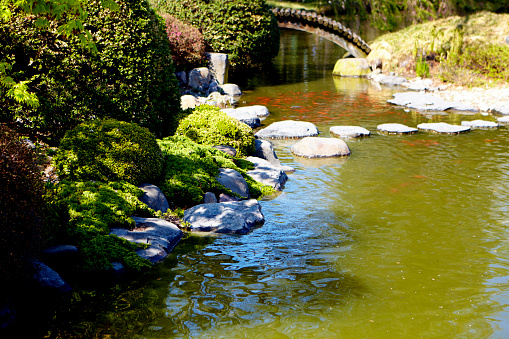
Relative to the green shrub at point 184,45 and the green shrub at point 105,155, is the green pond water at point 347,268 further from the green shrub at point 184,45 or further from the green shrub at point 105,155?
the green shrub at point 184,45

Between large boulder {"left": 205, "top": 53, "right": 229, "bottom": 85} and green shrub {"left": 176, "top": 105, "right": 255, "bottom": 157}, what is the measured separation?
9.55m

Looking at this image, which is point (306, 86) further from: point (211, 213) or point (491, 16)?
point (211, 213)

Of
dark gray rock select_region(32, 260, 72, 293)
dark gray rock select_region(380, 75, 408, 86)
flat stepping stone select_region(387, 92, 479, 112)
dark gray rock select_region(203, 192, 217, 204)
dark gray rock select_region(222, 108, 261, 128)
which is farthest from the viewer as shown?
dark gray rock select_region(380, 75, 408, 86)

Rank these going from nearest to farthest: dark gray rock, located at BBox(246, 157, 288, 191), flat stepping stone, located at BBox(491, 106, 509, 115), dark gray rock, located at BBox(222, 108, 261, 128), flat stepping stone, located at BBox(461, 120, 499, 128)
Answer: dark gray rock, located at BBox(246, 157, 288, 191) → flat stepping stone, located at BBox(461, 120, 499, 128) → dark gray rock, located at BBox(222, 108, 261, 128) → flat stepping stone, located at BBox(491, 106, 509, 115)

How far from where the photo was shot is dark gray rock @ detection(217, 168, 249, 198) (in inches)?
360

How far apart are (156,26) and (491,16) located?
21222mm

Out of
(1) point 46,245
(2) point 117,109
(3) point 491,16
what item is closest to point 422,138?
(2) point 117,109

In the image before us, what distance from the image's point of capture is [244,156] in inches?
428

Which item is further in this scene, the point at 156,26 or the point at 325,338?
the point at 156,26

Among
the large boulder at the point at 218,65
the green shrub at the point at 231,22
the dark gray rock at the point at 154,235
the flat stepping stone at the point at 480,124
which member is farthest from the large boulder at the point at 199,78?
the dark gray rock at the point at 154,235

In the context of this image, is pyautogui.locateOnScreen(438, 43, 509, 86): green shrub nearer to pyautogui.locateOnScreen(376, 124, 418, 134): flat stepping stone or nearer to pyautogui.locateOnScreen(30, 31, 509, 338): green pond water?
pyautogui.locateOnScreen(376, 124, 418, 134): flat stepping stone

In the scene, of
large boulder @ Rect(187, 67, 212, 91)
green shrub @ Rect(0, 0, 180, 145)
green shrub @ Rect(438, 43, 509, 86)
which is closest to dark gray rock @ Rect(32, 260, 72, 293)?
green shrub @ Rect(0, 0, 180, 145)

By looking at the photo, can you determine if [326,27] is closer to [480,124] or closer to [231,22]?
[231,22]

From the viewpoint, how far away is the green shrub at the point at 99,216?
6348 millimetres
